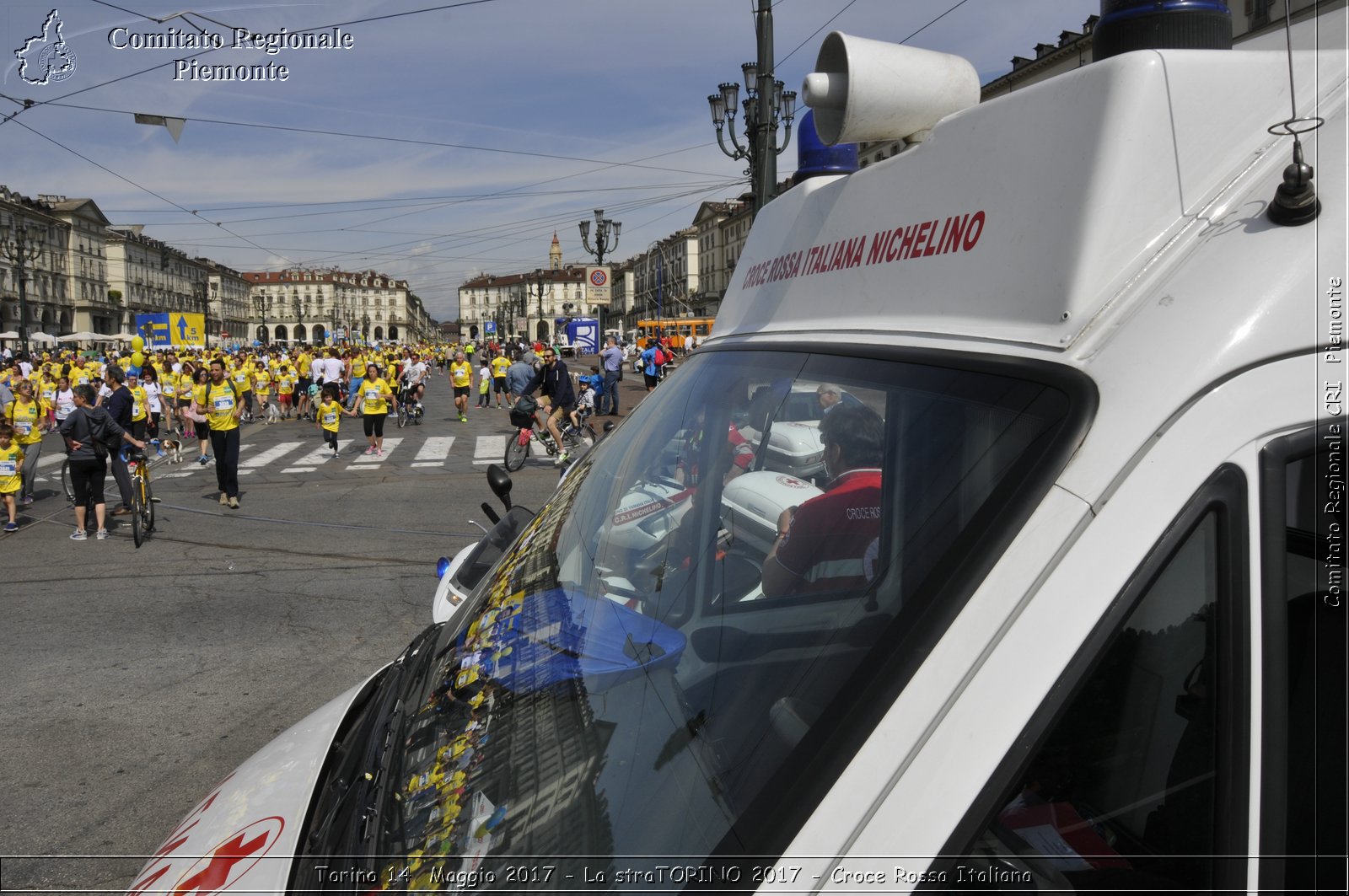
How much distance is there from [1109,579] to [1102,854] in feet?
1.34

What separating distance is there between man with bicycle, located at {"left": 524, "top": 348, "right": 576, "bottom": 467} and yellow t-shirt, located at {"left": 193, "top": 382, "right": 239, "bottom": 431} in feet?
15.4

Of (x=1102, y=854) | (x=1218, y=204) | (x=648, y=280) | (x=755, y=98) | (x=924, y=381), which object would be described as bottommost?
(x=1102, y=854)

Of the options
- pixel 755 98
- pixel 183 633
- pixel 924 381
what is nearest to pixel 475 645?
pixel 924 381

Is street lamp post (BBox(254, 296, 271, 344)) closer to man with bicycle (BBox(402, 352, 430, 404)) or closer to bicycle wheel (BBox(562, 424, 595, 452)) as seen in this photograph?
man with bicycle (BBox(402, 352, 430, 404))

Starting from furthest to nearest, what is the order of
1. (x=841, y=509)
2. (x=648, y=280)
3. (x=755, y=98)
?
(x=648, y=280), (x=755, y=98), (x=841, y=509)

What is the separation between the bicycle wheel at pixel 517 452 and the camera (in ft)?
50.0

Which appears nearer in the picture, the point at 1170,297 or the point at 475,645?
the point at 1170,297

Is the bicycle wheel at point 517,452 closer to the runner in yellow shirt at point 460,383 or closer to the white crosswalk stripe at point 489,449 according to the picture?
the white crosswalk stripe at point 489,449

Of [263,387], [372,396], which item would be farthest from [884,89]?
[263,387]

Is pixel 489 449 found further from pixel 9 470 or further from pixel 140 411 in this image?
pixel 9 470

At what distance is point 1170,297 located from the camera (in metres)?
1.18

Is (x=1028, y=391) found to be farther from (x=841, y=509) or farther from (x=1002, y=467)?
(x=841, y=509)

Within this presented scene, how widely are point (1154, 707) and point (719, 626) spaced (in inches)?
24.8

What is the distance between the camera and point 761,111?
1329 cm
